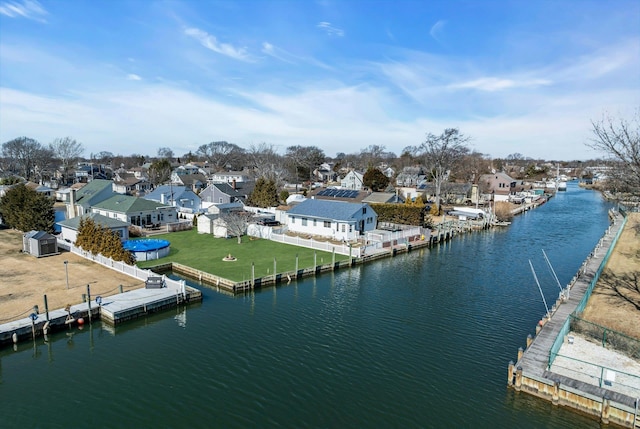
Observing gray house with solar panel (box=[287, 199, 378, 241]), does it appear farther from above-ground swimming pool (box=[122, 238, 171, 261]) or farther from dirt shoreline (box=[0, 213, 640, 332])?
dirt shoreline (box=[0, 213, 640, 332])

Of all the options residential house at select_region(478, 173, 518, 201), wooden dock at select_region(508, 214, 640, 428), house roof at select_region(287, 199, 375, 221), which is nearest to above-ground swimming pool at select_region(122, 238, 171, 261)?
house roof at select_region(287, 199, 375, 221)

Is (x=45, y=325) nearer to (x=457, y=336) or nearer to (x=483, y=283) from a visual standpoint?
(x=457, y=336)

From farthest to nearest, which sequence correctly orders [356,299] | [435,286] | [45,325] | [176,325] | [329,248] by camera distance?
[329,248] < [435,286] < [356,299] < [176,325] < [45,325]

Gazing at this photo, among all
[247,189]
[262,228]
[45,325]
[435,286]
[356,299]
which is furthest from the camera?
[247,189]

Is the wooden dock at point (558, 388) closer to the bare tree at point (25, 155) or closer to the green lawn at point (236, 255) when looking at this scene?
the green lawn at point (236, 255)

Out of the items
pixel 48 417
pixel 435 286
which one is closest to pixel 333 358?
pixel 48 417

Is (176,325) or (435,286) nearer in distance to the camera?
(176,325)

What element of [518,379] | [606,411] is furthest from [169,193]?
[606,411]

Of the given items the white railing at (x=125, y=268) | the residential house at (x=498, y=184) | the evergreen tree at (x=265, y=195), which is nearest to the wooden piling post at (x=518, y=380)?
the white railing at (x=125, y=268)
